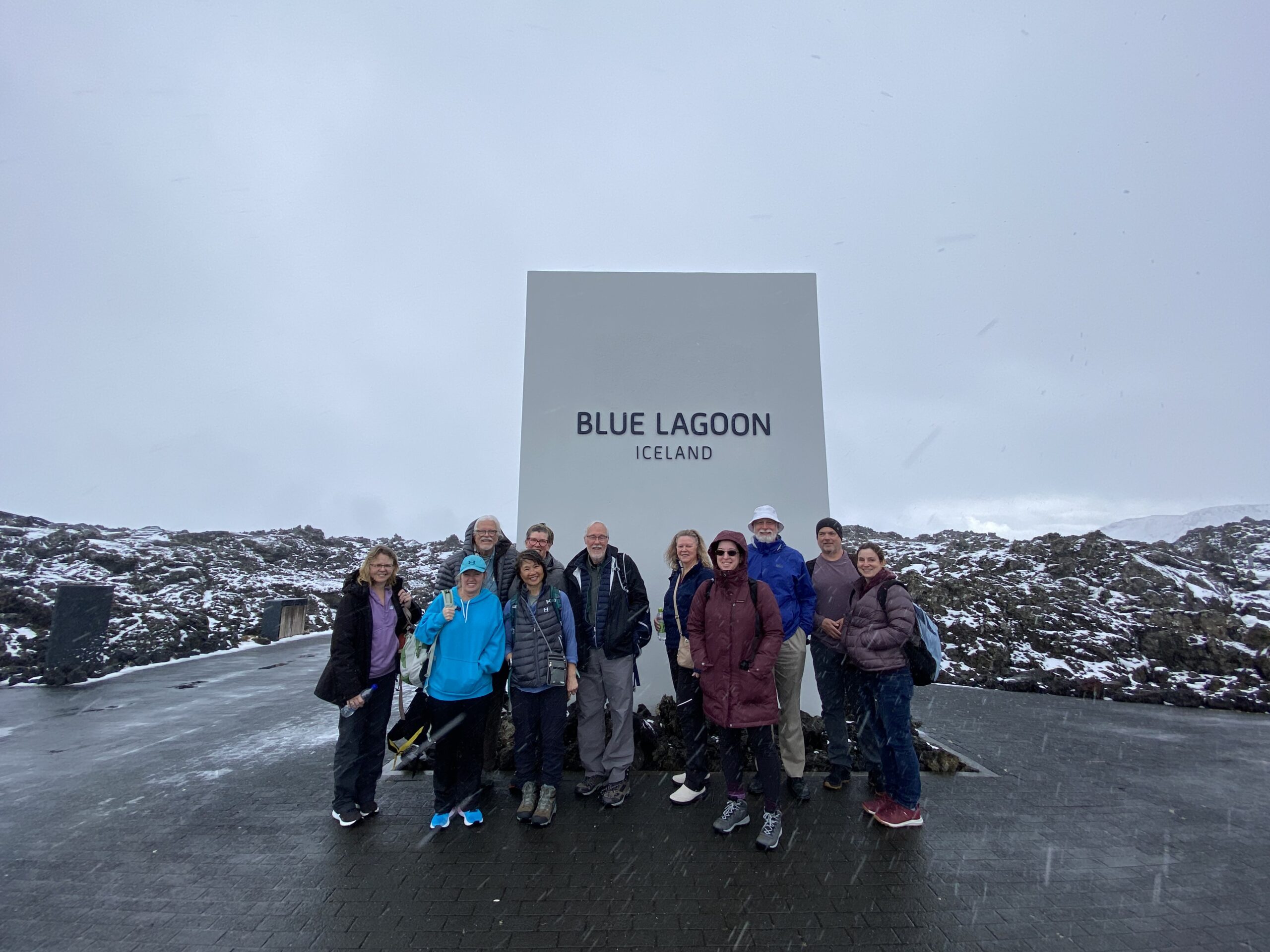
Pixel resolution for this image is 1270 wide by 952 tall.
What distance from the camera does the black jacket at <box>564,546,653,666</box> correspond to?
4.29m

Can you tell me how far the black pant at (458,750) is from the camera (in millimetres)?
3932

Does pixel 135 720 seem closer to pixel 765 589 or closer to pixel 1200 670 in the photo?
pixel 765 589

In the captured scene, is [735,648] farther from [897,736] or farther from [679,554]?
[897,736]

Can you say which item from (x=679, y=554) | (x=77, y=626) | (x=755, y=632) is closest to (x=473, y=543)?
(x=679, y=554)

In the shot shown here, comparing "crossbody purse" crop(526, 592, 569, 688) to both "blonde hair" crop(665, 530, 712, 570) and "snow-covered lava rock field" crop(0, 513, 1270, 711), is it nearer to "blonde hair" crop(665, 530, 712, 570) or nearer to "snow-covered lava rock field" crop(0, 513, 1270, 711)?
"blonde hair" crop(665, 530, 712, 570)

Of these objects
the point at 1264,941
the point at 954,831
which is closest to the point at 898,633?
the point at 954,831

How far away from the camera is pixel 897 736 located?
12.6ft

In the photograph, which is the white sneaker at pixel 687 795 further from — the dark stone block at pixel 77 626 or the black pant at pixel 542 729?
the dark stone block at pixel 77 626

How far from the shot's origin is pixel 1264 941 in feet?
9.06

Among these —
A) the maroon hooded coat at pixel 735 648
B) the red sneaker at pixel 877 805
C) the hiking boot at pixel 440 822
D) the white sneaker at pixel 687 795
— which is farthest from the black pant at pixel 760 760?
the hiking boot at pixel 440 822

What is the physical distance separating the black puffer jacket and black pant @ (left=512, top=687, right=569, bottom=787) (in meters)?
0.72

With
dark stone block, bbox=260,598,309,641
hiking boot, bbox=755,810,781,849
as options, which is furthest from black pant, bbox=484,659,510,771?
dark stone block, bbox=260,598,309,641

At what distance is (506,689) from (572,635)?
125cm

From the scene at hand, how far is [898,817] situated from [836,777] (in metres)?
0.65
